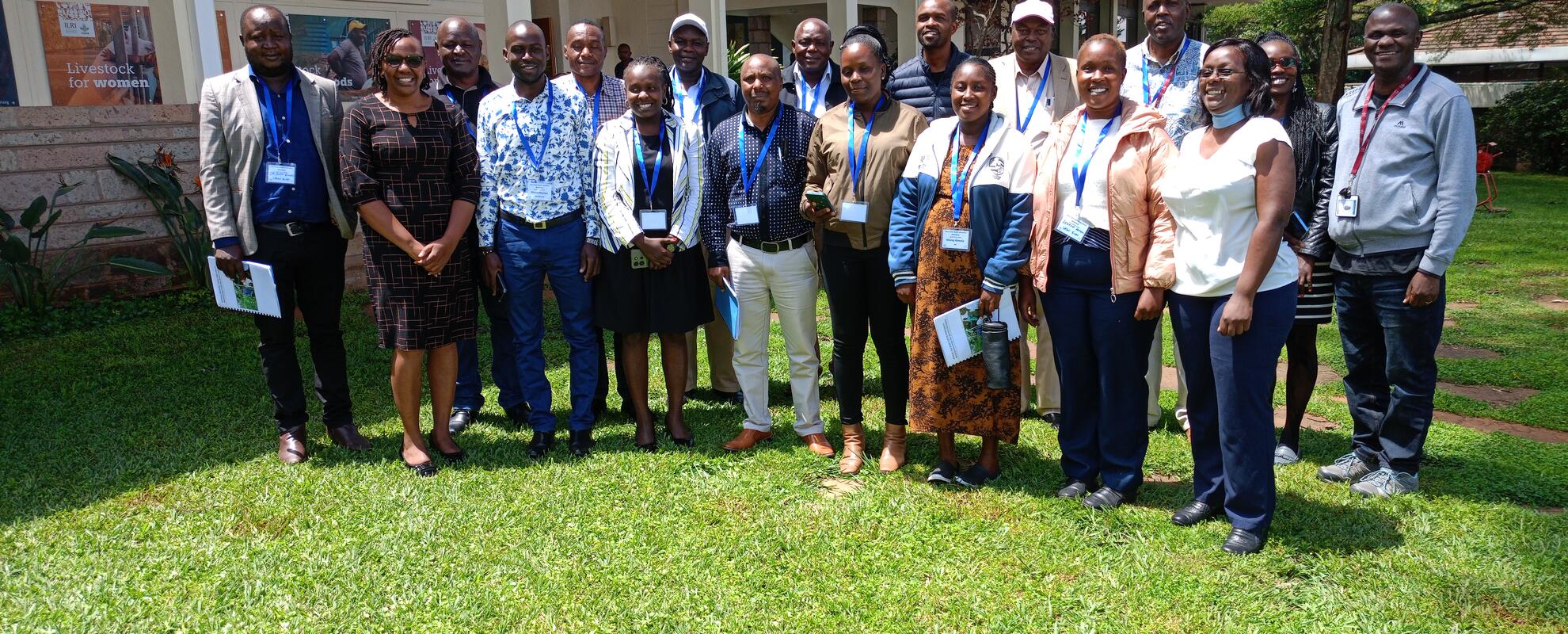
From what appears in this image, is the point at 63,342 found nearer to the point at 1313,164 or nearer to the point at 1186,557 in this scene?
the point at 1186,557

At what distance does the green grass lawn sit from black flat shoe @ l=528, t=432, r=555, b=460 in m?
0.06

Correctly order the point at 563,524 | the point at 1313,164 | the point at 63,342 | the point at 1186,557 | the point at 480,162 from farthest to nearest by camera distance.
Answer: the point at 63,342 < the point at 480,162 < the point at 1313,164 < the point at 563,524 < the point at 1186,557

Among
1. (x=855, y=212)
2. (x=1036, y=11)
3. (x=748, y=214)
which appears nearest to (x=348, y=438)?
(x=748, y=214)

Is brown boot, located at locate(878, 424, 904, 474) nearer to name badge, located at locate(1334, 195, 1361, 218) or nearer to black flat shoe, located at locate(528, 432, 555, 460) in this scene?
black flat shoe, located at locate(528, 432, 555, 460)

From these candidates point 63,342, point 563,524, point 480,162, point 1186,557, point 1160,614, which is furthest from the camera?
point 63,342

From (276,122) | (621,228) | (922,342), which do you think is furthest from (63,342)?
(922,342)

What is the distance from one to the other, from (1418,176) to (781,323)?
2681 mm

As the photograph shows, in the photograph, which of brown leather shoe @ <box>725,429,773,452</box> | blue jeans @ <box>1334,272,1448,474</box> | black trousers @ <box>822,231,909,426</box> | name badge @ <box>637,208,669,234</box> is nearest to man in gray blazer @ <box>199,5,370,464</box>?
name badge @ <box>637,208,669,234</box>

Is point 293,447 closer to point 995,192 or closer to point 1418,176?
point 995,192

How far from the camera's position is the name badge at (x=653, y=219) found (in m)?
4.69

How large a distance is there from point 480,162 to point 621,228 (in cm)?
72

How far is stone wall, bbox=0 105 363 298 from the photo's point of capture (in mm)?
7512

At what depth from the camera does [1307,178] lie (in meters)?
4.39

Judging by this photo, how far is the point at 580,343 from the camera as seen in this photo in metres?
4.95
